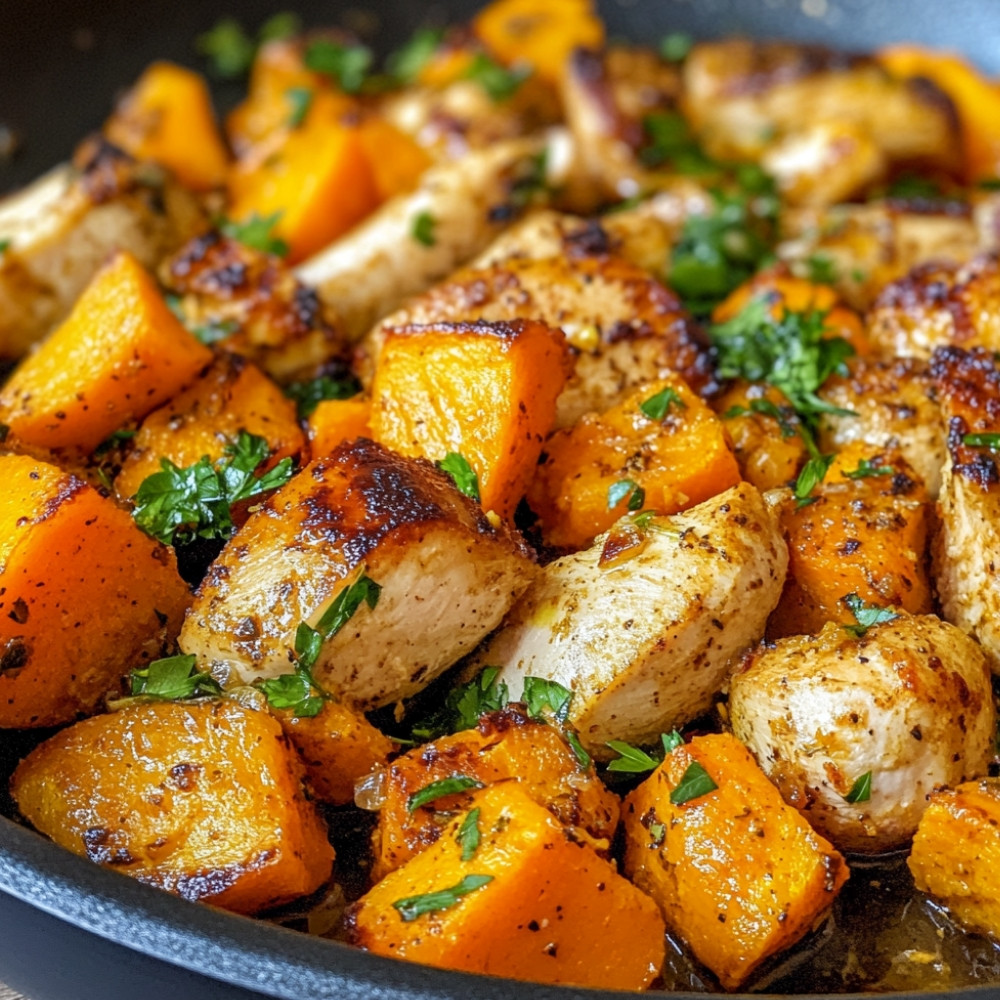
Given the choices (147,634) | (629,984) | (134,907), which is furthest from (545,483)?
(134,907)

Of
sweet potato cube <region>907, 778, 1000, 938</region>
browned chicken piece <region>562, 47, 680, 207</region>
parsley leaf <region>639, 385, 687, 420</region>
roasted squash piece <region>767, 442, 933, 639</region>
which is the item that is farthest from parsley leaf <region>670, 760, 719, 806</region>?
browned chicken piece <region>562, 47, 680, 207</region>

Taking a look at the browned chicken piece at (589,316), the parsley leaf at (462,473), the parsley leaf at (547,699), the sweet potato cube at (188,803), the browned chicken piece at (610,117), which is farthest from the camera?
the browned chicken piece at (610,117)

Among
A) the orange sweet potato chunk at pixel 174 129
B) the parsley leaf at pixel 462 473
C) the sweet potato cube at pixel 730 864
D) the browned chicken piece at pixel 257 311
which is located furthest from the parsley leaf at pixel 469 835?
the orange sweet potato chunk at pixel 174 129

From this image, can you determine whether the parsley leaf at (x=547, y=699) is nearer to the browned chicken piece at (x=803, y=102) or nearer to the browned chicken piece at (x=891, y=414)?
the browned chicken piece at (x=891, y=414)

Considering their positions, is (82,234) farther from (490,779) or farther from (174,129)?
(490,779)

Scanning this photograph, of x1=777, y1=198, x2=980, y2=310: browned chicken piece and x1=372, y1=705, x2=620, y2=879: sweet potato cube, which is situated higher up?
x1=372, y1=705, x2=620, y2=879: sweet potato cube

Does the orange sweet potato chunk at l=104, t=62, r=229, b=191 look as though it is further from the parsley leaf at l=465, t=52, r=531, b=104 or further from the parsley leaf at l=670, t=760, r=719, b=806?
the parsley leaf at l=670, t=760, r=719, b=806

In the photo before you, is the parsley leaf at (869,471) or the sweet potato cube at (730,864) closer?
the sweet potato cube at (730,864)
